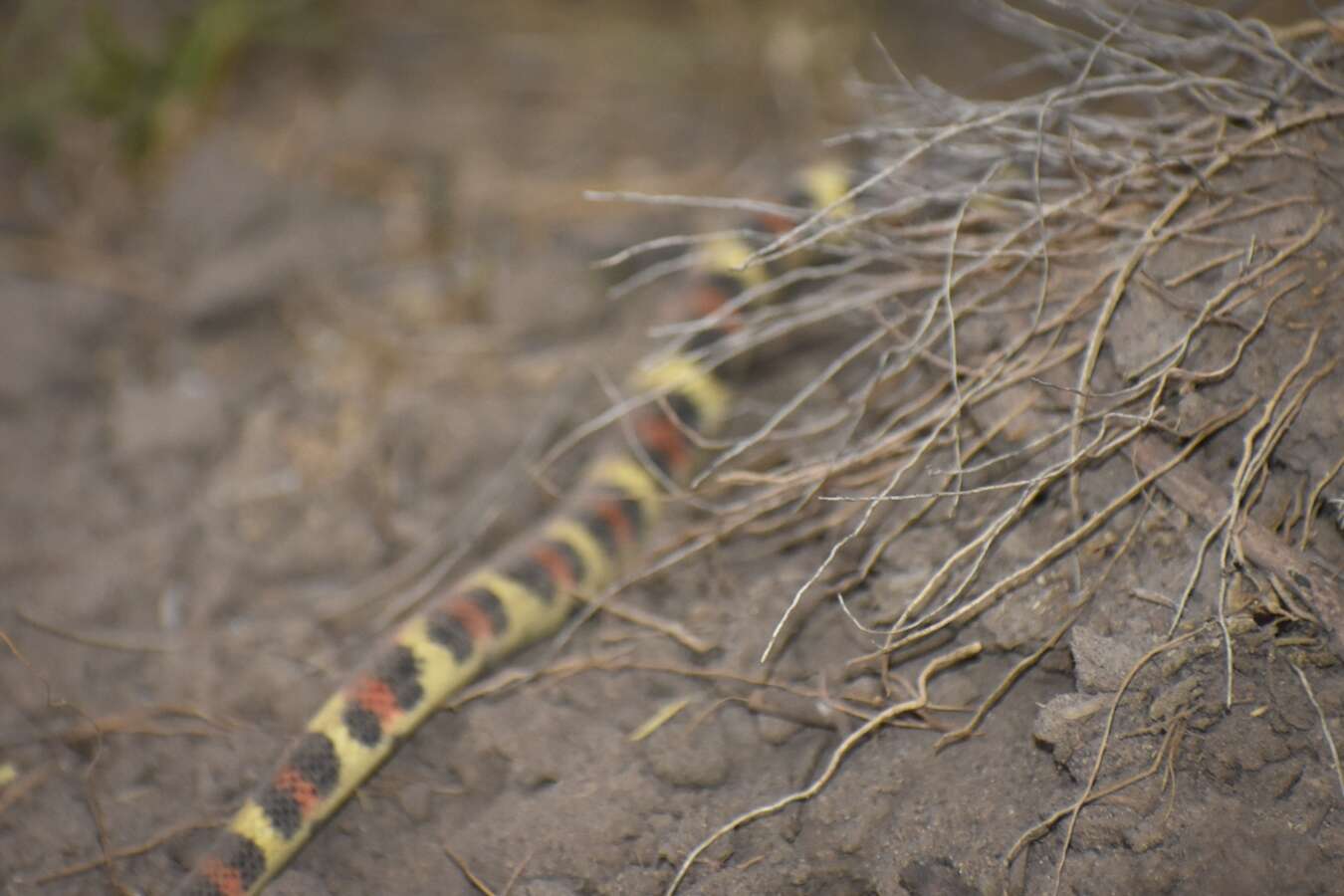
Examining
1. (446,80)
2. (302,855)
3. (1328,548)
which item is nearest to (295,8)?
(446,80)

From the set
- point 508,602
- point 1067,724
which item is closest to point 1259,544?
point 1067,724

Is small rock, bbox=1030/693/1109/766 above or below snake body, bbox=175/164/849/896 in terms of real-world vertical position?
above

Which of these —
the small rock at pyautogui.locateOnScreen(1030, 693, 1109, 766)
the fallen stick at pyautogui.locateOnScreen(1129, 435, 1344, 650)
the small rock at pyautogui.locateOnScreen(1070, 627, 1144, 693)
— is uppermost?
the fallen stick at pyautogui.locateOnScreen(1129, 435, 1344, 650)

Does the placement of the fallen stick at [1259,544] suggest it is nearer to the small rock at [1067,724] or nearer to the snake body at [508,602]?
the small rock at [1067,724]

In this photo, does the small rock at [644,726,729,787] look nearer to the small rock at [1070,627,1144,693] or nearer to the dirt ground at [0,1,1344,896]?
the dirt ground at [0,1,1344,896]

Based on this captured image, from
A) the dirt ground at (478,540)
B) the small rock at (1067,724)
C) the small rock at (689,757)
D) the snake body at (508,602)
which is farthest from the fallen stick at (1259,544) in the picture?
the small rock at (689,757)

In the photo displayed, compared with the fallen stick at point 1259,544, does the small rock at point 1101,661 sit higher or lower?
lower

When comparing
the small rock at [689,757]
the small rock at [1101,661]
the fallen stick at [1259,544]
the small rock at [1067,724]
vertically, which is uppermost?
the fallen stick at [1259,544]

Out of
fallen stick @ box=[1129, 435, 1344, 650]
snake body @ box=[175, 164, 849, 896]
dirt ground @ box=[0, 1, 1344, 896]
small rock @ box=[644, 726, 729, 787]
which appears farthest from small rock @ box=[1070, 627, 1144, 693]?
snake body @ box=[175, 164, 849, 896]
